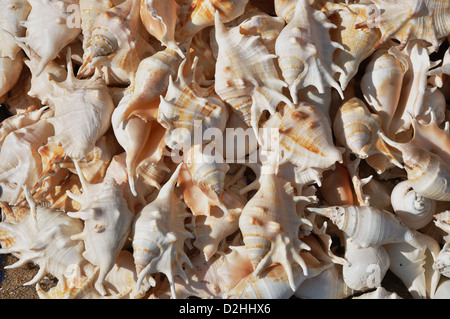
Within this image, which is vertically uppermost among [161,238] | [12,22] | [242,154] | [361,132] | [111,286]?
[12,22]

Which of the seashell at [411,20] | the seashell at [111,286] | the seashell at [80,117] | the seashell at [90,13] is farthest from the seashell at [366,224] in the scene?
the seashell at [90,13]

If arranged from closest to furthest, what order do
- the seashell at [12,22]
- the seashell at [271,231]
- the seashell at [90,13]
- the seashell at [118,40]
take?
the seashell at [271,231], the seashell at [118,40], the seashell at [90,13], the seashell at [12,22]

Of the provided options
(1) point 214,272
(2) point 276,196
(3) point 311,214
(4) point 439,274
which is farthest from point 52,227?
(4) point 439,274

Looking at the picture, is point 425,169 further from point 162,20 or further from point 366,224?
point 162,20

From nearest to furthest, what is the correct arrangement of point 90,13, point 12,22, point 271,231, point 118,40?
1. point 271,231
2. point 118,40
3. point 90,13
4. point 12,22

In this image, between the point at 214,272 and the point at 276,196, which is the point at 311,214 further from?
the point at 214,272

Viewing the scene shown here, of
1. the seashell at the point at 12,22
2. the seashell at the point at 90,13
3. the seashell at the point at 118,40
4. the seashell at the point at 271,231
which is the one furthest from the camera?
the seashell at the point at 12,22

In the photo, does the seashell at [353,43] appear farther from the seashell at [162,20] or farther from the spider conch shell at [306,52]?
the seashell at [162,20]

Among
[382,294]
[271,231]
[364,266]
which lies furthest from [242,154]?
[382,294]

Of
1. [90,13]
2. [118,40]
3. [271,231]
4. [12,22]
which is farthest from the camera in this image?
[12,22]
